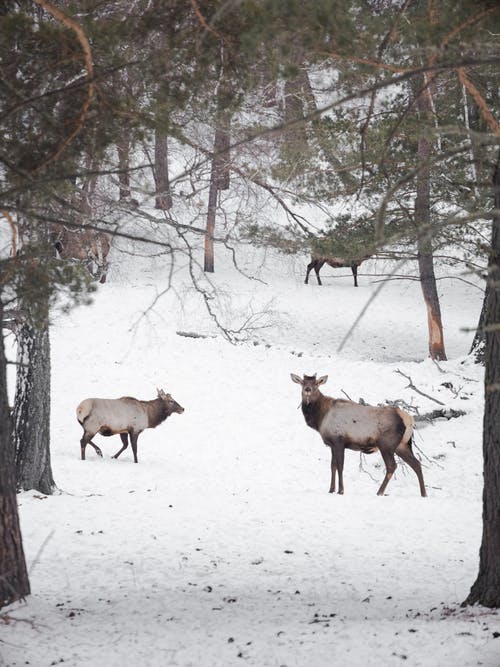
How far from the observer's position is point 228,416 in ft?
54.2

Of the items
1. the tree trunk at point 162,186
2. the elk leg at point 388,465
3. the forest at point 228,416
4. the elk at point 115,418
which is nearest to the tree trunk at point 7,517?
the forest at point 228,416

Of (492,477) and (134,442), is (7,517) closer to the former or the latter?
(492,477)

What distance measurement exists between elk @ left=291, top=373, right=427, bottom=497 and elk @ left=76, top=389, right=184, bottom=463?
12.1 ft

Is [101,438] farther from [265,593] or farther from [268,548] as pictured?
[265,593]

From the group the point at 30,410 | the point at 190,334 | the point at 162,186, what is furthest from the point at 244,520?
the point at 190,334

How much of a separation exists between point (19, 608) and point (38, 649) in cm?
76

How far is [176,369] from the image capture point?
18844mm

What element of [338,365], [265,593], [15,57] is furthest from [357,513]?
[338,365]

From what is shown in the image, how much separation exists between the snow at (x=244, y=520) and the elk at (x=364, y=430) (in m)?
0.50

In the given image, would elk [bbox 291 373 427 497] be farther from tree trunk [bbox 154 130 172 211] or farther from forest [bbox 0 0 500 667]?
tree trunk [bbox 154 130 172 211]

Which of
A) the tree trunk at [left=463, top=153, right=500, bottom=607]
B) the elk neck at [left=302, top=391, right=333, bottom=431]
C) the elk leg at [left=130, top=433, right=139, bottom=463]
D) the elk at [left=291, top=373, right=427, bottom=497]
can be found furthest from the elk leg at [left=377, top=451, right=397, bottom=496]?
the tree trunk at [left=463, top=153, right=500, bottom=607]

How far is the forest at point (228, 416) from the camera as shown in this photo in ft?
17.0

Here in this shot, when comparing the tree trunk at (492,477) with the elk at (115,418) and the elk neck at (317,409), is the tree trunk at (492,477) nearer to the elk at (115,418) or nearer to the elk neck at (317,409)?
the elk neck at (317,409)

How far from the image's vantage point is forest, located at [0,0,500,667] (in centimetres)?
517
